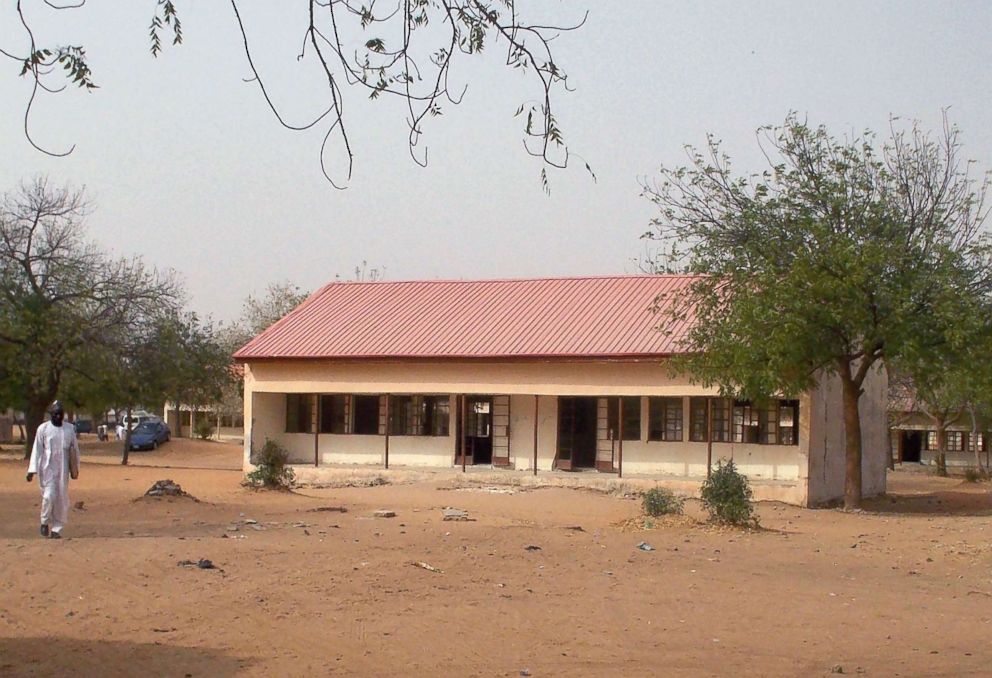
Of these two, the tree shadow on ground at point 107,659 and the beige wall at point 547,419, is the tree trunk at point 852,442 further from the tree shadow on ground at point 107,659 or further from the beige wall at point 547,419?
the tree shadow on ground at point 107,659

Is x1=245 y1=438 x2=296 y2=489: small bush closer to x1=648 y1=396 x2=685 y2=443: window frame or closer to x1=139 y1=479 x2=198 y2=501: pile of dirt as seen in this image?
x1=139 y1=479 x2=198 y2=501: pile of dirt

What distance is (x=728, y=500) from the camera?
17484 mm

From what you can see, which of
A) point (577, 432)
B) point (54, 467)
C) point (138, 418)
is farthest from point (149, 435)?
point (54, 467)

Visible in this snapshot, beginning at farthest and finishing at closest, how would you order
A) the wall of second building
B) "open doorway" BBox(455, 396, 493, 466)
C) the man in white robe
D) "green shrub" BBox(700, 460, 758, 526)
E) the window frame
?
"open doorway" BBox(455, 396, 493, 466), the window frame, the wall of second building, "green shrub" BBox(700, 460, 758, 526), the man in white robe

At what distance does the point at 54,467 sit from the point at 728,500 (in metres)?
9.78

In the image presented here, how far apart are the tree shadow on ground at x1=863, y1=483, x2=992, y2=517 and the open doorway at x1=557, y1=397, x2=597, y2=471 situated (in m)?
6.77

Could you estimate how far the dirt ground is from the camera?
836 centimetres

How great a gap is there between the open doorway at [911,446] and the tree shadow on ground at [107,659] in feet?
184

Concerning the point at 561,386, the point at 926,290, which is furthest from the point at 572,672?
the point at 561,386

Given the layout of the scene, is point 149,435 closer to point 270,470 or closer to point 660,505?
point 270,470

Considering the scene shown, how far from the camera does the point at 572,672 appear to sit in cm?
798

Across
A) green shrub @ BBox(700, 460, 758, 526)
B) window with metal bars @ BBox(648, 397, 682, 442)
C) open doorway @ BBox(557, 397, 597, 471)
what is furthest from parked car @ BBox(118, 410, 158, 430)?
green shrub @ BBox(700, 460, 758, 526)

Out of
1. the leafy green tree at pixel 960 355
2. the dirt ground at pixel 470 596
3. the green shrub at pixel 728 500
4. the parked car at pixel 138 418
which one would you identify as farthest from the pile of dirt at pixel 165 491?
the parked car at pixel 138 418

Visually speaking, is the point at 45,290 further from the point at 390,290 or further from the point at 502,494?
the point at 502,494
